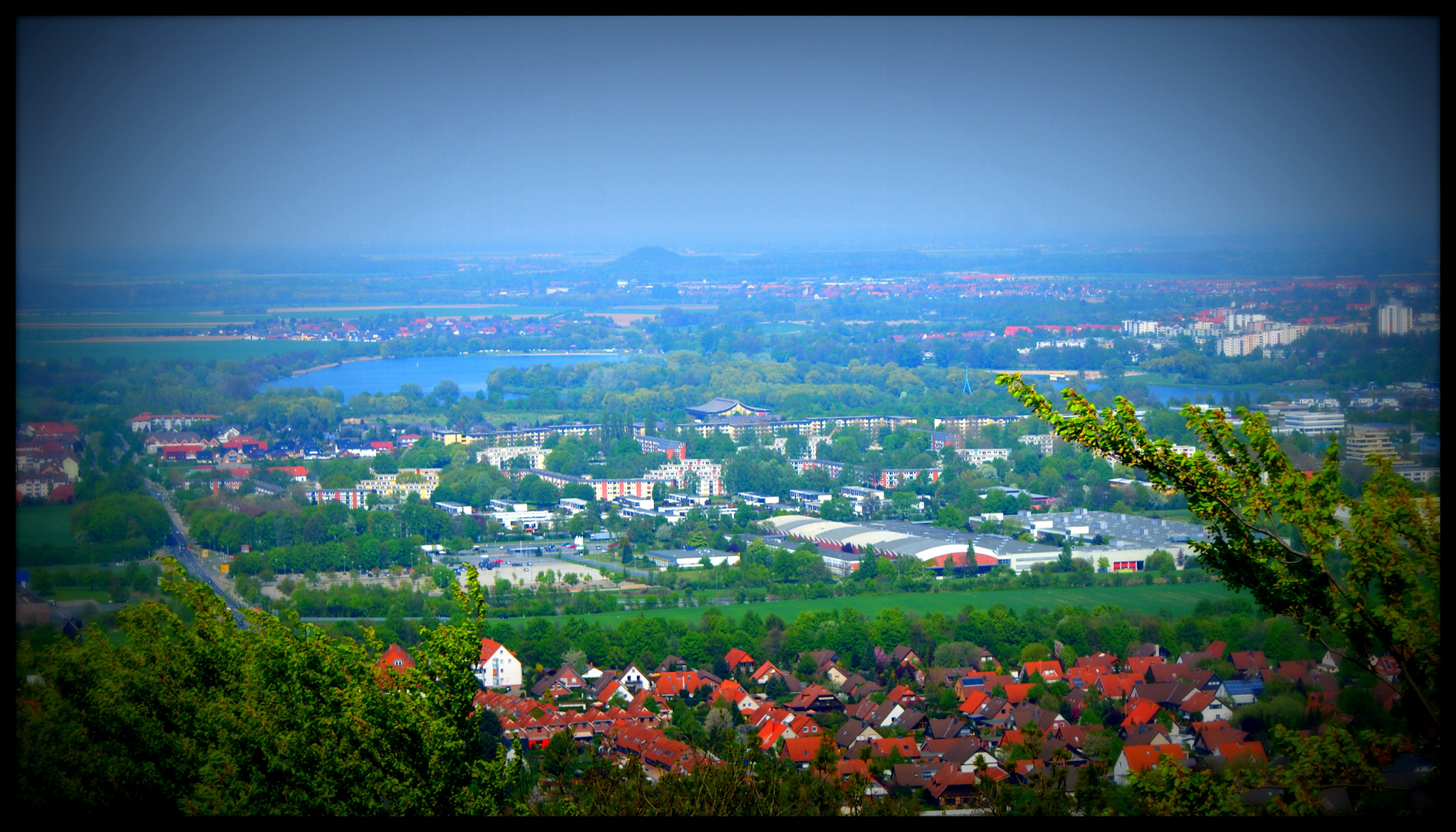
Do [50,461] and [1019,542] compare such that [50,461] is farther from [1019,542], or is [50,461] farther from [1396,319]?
[1396,319]

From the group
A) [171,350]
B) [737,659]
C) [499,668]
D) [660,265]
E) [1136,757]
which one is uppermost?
[660,265]

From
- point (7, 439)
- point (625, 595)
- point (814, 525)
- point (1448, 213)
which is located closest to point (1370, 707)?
point (1448, 213)

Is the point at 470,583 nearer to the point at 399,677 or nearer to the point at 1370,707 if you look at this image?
the point at 399,677

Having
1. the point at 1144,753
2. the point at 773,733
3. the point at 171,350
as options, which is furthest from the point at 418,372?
the point at 1144,753

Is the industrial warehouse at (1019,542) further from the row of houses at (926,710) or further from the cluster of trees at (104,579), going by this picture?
the cluster of trees at (104,579)

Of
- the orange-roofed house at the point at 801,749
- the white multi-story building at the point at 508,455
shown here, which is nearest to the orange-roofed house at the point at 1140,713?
the orange-roofed house at the point at 801,749

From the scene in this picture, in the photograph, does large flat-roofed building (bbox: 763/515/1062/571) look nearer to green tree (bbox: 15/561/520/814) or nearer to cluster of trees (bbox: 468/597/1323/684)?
cluster of trees (bbox: 468/597/1323/684)

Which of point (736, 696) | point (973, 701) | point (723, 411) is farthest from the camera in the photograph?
point (723, 411)
